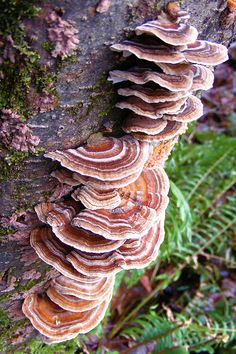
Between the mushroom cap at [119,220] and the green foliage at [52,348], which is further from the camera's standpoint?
the green foliage at [52,348]

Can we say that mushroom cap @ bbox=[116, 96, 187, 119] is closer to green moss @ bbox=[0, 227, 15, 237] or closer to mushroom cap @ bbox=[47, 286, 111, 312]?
green moss @ bbox=[0, 227, 15, 237]

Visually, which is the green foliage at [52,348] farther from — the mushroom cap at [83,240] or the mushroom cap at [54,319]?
the mushroom cap at [83,240]

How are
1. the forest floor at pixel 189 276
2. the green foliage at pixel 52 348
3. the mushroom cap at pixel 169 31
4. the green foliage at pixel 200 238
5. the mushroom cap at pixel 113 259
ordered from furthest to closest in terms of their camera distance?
1. the green foliage at pixel 200 238
2. the forest floor at pixel 189 276
3. the green foliage at pixel 52 348
4. the mushroom cap at pixel 113 259
5. the mushroom cap at pixel 169 31

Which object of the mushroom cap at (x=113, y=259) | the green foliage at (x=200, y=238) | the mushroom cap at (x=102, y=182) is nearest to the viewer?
the mushroom cap at (x=102, y=182)

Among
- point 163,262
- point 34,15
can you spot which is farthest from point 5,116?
point 163,262

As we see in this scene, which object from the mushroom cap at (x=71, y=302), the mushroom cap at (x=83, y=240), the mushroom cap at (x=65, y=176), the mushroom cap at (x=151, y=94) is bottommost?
the mushroom cap at (x=71, y=302)

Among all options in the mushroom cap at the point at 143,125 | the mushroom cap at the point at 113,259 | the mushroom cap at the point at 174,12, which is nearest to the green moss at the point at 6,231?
the mushroom cap at the point at 113,259

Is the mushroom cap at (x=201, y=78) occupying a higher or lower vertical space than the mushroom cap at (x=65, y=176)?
higher
